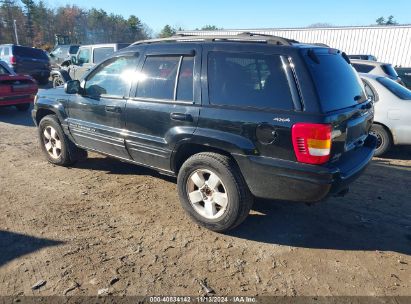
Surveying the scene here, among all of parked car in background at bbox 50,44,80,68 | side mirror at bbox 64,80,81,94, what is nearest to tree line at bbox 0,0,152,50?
parked car in background at bbox 50,44,80,68

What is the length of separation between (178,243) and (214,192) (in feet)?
2.06

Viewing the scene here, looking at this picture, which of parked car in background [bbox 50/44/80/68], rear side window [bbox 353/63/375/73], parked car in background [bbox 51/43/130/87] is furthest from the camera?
parked car in background [bbox 50/44/80/68]

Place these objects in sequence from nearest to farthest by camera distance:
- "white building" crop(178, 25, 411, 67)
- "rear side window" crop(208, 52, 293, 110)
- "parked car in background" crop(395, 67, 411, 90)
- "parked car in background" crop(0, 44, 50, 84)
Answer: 1. "rear side window" crop(208, 52, 293, 110)
2. "parked car in background" crop(395, 67, 411, 90)
3. "parked car in background" crop(0, 44, 50, 84)
4. "white building" crop(178, 25, 411, 67)

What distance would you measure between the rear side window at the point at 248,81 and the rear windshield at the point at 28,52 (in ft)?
47.9

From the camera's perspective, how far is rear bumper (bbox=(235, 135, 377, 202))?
9.62 ft

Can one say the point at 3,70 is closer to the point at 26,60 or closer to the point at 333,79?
the point at 26,60

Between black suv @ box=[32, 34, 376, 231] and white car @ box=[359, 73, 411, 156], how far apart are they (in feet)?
8.15

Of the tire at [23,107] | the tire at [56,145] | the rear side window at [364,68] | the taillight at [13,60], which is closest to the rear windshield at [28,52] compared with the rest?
the taillight at [13,60]

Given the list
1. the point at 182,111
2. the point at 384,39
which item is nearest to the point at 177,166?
the point at 182,111

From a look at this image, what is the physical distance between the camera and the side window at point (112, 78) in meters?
4.23

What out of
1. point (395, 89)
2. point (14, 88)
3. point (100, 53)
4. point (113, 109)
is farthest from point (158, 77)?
point (100, 53)

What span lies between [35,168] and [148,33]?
7197cm

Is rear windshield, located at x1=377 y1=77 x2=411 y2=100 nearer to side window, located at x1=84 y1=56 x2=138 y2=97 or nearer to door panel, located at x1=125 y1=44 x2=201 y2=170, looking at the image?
door panel, located at x1=125 y1=44 x2=201 y2=170

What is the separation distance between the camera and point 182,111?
3600 mm
